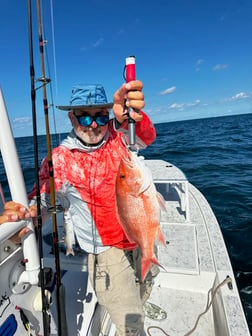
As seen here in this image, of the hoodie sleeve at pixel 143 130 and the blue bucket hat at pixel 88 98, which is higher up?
the blue bucket hat at pixel 88 98

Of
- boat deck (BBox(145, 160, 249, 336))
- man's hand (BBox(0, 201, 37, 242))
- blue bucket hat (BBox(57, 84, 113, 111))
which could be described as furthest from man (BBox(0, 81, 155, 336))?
boat deck (BBox(145, 160, 249, 336))

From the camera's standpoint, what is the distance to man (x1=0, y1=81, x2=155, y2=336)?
6.54 ft

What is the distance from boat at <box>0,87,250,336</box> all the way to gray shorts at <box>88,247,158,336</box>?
13.4 inches

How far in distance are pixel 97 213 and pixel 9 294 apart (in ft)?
2.82

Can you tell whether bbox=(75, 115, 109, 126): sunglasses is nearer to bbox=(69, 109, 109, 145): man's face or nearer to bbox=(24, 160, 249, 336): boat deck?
bbox=(69, 109, 109, 145): man's face

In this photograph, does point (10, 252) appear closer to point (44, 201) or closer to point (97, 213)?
point (44, 201)

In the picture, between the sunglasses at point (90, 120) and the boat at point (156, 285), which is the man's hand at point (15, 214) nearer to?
the boat at point (156, 285)

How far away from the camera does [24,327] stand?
1627 mm

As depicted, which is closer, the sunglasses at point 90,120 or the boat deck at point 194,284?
the sunglasses at point 90,120

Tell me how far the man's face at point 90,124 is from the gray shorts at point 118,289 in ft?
3.30

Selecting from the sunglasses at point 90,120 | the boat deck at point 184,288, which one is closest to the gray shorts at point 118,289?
the boat deck at point 184,288

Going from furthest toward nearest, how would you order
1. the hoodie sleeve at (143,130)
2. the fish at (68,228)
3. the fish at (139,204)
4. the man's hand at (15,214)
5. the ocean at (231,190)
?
the ocean at (231,190)
the fish at (68,228)
the hoodie sleeve at (143,130)
the fish at (139,204)
the man's hand at (15,214)

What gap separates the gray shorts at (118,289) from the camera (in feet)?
6.81

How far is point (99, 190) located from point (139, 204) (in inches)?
18.8
